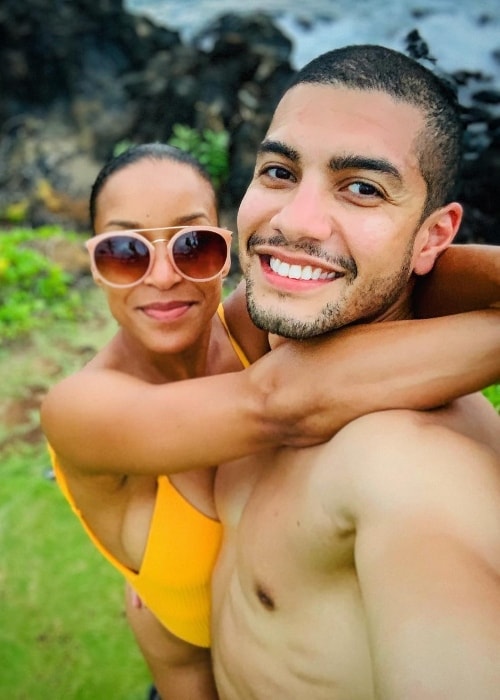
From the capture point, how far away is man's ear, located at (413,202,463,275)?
1789mm

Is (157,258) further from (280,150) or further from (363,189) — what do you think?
(363,189)

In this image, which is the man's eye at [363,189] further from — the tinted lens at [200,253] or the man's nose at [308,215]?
the tinted lens at [200,253]

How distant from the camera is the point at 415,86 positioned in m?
1.72

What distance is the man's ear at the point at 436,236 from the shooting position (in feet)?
5.87

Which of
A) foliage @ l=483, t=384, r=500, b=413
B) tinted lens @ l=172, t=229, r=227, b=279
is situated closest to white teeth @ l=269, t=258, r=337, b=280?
tinted lens @ l=172, t=229, r=227, b=279

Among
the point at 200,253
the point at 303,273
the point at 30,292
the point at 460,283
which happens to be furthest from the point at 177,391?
the point at 30,292

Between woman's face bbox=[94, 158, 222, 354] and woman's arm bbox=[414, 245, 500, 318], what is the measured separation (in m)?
0.73

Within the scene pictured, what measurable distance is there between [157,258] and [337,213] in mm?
738

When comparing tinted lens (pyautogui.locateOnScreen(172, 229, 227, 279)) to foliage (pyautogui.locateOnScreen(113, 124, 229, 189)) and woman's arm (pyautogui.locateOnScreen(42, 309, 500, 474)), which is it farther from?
foliage (pyautogui.locateOnScreen(113, 124, 229, 189))

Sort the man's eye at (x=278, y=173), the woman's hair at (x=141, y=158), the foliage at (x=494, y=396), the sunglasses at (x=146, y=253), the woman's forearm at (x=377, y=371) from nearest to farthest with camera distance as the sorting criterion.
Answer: the woman's forearm at (x=377, y=371), the man's eye at (x=278, y=173), the sunglasses at (x=146, y=253), the woman's hair at (x=141, y=158), the foliage at (x=494, y=396)

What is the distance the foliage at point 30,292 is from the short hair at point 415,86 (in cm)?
518

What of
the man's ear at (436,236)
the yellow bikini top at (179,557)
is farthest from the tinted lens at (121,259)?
the man's ear at (436,236)

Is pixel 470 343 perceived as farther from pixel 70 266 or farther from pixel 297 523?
pixel 70 266

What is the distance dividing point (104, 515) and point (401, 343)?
4.15ft
